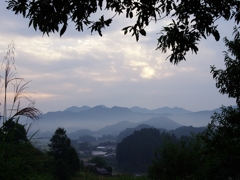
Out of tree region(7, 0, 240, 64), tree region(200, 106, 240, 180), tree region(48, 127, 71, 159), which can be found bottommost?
tree region(48, 127, 71, 159)

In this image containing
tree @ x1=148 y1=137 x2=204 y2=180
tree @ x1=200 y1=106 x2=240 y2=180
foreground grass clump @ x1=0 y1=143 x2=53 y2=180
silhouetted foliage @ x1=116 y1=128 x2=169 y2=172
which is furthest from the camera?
silhouetted foliage @ x1=116 y1=128 x2=169 y2=172

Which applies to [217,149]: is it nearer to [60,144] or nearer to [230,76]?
[230,76]

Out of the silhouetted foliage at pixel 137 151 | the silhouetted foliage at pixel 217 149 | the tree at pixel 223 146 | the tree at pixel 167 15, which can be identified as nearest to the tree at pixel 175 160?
the silhouetted foliage at pixel 217 149

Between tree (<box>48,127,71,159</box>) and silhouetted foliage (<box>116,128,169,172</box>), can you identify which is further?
silhouetted foliage (<box>116,128,169,172</box>)

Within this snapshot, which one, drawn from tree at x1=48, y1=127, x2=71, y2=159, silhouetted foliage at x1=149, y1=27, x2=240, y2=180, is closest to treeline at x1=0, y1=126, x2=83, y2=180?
silhouetted foliage at x1=149, y1=27, x2=240, y2=180

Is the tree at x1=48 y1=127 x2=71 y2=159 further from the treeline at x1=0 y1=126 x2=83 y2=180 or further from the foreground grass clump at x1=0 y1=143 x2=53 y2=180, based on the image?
the foreground grass clump at x1=0 y1=143 x2=53 y2=180

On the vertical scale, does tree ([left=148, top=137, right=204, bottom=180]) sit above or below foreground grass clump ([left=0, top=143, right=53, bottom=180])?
below

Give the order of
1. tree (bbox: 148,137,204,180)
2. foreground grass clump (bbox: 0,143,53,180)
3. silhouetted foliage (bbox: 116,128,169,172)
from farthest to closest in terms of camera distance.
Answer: silhouetted foliage (bbox: 116,128,169,172), tree (bbox: 148,137,204,180), foreground grass clump (bbox: 0,143,53,180)

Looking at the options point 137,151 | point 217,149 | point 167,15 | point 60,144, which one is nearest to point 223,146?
point 217,149

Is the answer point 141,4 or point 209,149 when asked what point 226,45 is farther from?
point 141,4

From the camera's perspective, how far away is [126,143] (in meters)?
91.8

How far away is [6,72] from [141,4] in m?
2.56

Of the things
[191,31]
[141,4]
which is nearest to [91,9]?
[141,4]

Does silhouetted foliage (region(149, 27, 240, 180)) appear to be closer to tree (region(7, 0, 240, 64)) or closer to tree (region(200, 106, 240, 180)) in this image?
tree (region(200, 106, 240, 180))
